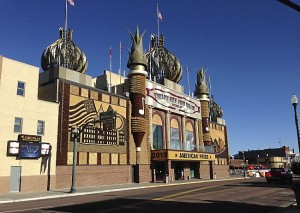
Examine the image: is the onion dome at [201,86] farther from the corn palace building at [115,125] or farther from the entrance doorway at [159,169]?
the entrance doorway at [159,169]

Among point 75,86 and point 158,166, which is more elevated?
point 75,86

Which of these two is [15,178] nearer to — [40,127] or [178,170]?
[40,127]

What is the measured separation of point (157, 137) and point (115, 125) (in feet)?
42.7

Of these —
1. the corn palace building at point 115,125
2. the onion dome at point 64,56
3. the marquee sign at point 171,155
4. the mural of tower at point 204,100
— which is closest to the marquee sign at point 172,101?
the corn palace building at point 115,125

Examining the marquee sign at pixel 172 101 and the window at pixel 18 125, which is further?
the marquee sign at pixel 172 101

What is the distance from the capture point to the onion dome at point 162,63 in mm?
55531

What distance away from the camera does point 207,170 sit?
57.8 metres

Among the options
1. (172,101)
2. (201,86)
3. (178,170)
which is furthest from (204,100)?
(178,170)

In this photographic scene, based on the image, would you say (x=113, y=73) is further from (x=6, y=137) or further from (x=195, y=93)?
(x=6, y=137)

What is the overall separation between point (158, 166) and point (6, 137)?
24695mm

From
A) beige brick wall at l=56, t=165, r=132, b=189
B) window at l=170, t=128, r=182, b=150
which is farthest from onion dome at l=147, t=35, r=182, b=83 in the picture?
beige brick wall at l=56, t=165, r=132, b=189

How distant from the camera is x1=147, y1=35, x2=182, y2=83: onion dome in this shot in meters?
55.5

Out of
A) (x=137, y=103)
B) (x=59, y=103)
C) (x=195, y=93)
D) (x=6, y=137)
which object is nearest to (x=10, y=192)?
(x=6, y=137)

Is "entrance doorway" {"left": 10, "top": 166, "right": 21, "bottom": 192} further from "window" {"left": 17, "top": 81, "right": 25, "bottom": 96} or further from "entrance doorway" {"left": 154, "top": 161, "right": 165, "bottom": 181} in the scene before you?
"entrance doorway" {"left": 154, "top": 161, "right": 165, "bottom": 181}
